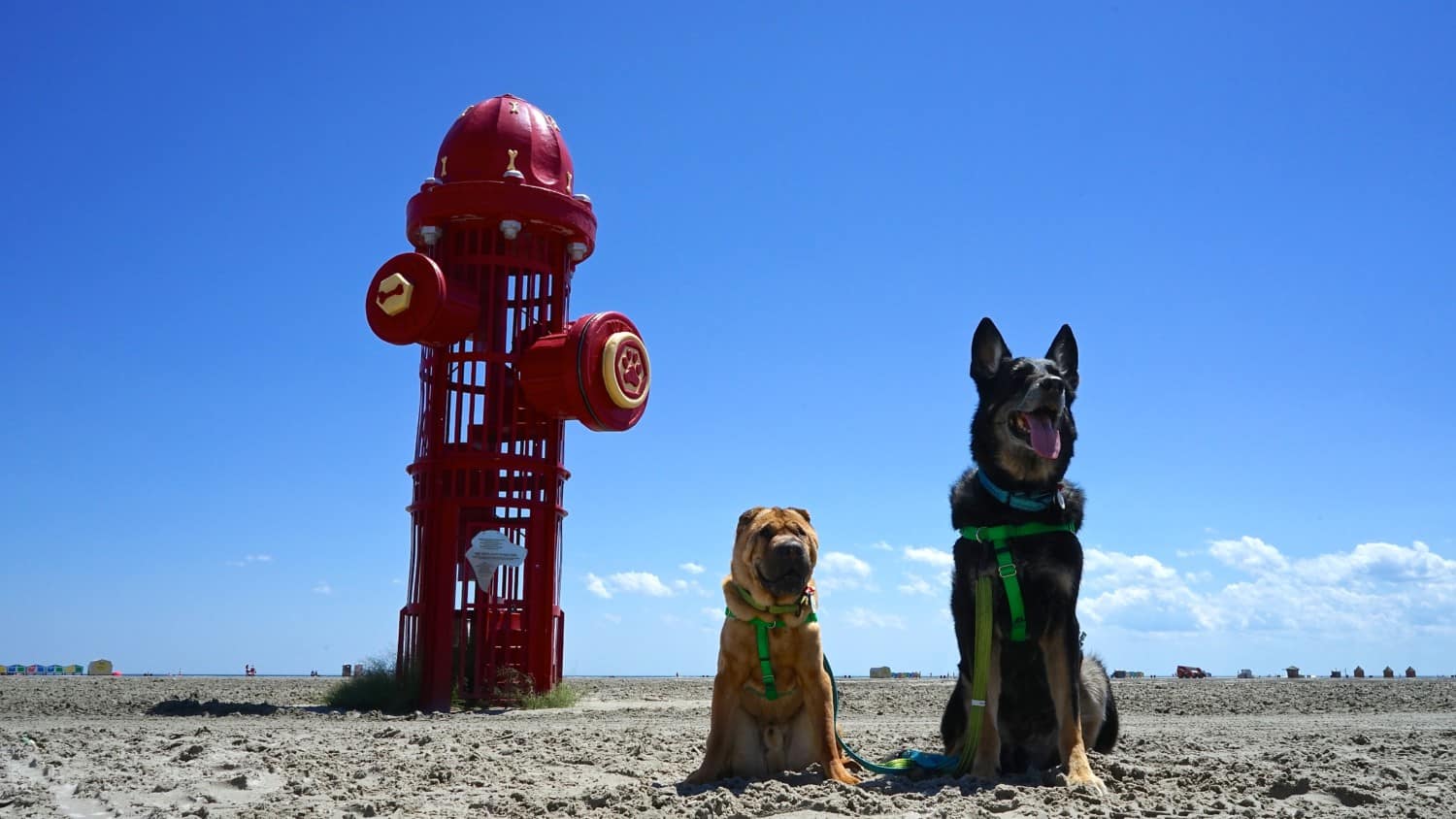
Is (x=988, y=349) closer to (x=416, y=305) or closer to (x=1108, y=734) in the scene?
(x=1108, y=734)

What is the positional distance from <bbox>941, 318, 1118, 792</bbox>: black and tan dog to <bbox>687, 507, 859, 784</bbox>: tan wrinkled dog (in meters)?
0.88

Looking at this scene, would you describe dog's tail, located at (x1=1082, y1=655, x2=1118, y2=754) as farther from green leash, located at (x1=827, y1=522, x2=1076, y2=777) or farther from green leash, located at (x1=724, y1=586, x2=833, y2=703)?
green leash, located at (x1=724, y1=586, x2=833, y2=703)

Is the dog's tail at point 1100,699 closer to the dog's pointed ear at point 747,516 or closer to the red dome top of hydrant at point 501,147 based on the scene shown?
the dog's pointed ear at point 747,516

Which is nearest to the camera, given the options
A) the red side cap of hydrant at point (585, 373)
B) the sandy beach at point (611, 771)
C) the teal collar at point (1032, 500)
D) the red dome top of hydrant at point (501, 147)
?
the sandy beach at point (611, 771)

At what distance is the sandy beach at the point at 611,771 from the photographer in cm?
588

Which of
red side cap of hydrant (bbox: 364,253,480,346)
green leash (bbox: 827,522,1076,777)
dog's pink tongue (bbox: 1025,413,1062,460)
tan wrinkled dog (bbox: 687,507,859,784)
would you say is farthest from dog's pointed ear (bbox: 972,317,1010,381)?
red side cap of hydrant (bbox: 364,253,480,346)

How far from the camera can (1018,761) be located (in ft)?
21.7

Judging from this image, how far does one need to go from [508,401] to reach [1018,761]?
1272cm

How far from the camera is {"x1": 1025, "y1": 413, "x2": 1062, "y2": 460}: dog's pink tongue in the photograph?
6379 millimetres

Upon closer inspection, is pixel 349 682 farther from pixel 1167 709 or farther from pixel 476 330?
pixel 1167 709

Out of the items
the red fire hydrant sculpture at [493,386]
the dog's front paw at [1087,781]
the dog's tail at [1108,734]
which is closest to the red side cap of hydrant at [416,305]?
the red fire hydrant sculpture at [493,386]

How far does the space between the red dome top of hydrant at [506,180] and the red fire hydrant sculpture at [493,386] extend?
0.03 meters

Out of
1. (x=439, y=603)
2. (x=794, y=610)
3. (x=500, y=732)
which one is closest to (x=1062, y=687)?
(x=794, y=610)

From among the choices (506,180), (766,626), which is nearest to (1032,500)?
(766,626)
